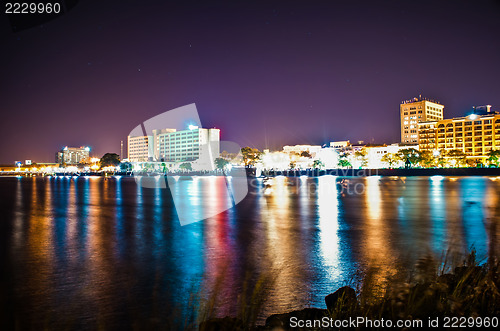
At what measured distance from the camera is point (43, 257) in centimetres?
1048

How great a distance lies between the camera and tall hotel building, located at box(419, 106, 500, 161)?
523 ft

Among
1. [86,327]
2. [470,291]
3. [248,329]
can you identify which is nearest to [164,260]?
[86,327]

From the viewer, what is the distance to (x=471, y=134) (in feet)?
543

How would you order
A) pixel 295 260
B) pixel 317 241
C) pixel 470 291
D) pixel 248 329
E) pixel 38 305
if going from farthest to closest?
pixel 317 241 → pixel 295 260 → pixel 38 305 → pixel 470 291 → pixel 248 329

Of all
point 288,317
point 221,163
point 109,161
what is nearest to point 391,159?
point 221,163

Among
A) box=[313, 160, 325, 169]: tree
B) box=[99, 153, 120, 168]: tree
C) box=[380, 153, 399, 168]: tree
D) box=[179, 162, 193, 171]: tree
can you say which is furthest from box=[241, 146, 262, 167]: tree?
box=[99, 153, 120, 168]: tree

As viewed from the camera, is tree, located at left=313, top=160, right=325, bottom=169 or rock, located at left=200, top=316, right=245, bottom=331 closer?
rock, located at left=200, top=316, right=245, bottom=331

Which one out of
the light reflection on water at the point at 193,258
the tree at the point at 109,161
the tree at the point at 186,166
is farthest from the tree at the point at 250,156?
the light reflection on water at the point at 193,258

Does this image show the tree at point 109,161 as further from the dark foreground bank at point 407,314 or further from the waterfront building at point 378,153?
the dark foreground bank at point 407,314

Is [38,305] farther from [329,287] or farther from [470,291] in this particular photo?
[470,291]

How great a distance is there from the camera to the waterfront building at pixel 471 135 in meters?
159

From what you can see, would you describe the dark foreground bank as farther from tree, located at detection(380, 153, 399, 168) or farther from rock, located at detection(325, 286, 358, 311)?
tree, located at detection(380, 153, 399, 168)

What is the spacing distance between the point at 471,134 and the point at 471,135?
17.1 inches

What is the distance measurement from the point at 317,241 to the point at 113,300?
686 centimetres
